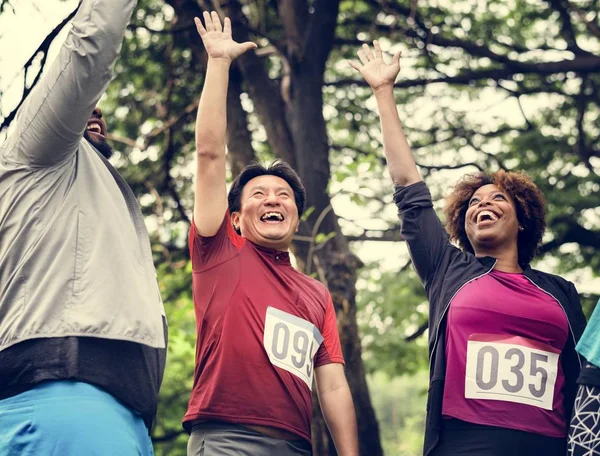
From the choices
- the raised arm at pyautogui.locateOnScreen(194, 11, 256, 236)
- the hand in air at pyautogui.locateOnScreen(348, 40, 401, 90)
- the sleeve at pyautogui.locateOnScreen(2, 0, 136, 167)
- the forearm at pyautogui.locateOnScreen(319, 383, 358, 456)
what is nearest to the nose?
the raised arm at pyautogui.locateOnScreen(194, 11, 256, 236)

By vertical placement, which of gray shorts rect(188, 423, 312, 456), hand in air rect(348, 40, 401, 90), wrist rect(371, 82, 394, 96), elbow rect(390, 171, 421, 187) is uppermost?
hand in air rect(348, 40, 401, 90)

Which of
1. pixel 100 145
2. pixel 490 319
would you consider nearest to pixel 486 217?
pixel 490 319

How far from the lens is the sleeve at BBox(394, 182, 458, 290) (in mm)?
3988

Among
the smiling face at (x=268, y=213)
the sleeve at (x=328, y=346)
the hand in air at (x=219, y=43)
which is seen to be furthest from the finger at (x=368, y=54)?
the sleeve at (x=328, y=346)

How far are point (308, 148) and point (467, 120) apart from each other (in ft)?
11.1

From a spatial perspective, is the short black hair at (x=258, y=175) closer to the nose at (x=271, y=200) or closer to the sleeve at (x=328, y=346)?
the nose at (x=271, y=200)

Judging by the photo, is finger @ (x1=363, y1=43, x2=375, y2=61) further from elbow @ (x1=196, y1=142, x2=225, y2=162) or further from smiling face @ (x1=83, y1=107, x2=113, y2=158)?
smiling face @ (x1=83, y1=107, x2=113, y2=158)

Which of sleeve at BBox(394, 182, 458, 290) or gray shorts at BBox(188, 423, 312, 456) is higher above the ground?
sleeve at BBox(394, 182, 458, 290)

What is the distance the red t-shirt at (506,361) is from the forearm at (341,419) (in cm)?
40

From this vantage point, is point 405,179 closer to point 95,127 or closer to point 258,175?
point 258,175

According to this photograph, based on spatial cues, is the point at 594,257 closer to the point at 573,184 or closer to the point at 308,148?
the point at 573,184

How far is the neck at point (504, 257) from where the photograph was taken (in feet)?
13.3

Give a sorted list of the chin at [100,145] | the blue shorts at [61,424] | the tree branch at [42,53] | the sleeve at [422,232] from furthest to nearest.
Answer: the sleeve at [422,232] → the tree branch at [42,53] → the chin at [100,145] → the blue shorts at [61,424]

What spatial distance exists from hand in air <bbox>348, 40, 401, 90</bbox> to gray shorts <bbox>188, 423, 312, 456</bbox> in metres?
1.60
